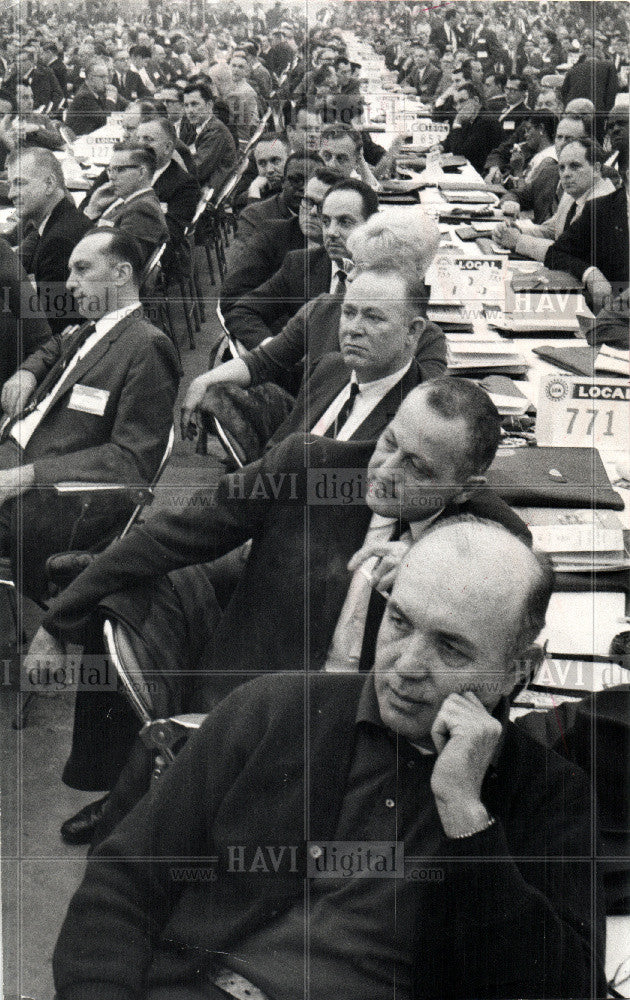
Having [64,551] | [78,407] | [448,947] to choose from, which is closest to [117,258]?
[78,407]

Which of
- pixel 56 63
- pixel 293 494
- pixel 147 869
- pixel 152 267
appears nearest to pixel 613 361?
pixel 293 494

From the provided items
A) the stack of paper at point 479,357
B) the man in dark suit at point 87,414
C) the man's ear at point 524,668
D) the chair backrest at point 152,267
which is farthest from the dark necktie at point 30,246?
the man's ear at point 524,668

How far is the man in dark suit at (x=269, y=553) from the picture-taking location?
221 inches

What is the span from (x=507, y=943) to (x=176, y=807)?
3.78 feet

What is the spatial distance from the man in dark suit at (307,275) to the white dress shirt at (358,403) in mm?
330

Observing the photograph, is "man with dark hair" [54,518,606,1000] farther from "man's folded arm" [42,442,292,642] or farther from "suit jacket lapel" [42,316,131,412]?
"suit jacket lapel" [42,316,131,412]

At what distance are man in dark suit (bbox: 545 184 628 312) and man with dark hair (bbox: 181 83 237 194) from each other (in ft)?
3.85

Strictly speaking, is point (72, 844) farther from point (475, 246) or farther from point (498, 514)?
point (475, 246)

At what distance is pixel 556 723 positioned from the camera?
5637 millimetres

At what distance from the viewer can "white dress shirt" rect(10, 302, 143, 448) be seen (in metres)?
5.82

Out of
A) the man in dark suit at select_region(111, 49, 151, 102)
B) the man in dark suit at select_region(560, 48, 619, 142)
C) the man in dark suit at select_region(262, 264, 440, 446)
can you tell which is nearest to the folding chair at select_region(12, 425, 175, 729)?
the man in dark suit at select_region(262, 264, 440, 446)

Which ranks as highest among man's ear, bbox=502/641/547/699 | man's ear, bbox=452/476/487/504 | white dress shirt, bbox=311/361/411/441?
white dress shirt, bbox=311/361/411/441

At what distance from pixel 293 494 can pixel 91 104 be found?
151 cm

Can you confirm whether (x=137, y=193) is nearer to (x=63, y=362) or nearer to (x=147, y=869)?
(x=63, y=362)
